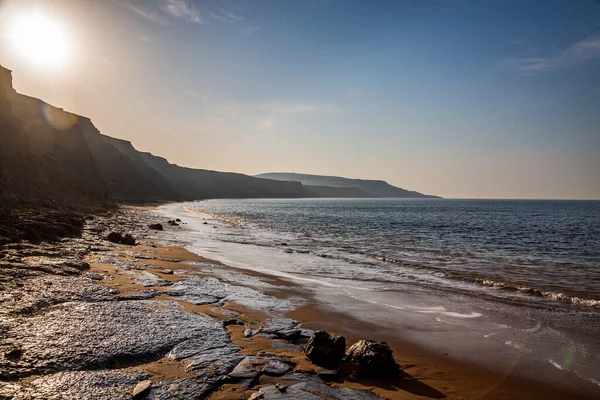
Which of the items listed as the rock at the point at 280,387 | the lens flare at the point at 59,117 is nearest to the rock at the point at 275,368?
the rock at the point at 280,387

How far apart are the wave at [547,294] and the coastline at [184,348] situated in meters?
8.13

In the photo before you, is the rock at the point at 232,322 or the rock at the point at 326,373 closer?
the rock at the point at 326,373

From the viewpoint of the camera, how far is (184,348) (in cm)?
632

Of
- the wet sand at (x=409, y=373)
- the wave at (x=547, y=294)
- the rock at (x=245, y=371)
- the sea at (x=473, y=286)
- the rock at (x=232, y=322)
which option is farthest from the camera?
the wave at (x=547, y=294)

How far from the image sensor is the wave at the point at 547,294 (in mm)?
12391

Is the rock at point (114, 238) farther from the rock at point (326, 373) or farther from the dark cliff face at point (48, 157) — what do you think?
the rock at point (326, 373)

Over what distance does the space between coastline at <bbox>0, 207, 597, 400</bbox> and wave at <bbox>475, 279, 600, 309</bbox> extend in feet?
26.7

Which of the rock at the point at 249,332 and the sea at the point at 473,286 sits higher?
the rock at the point at 249,332

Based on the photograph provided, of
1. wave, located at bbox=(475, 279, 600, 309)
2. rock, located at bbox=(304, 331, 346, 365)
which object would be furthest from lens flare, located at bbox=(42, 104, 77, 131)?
rock, located at bbox=(304, 331, 346, 365)

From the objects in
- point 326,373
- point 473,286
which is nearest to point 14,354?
point 326,373

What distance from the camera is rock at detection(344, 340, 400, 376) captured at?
237 inches

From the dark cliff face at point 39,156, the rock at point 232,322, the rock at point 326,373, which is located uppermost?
the dark cliff face at point 39,156

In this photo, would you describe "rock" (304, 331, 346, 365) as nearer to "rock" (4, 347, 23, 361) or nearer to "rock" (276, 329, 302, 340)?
"rock" (276, 329, 302, 340)

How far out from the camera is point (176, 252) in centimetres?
1912
